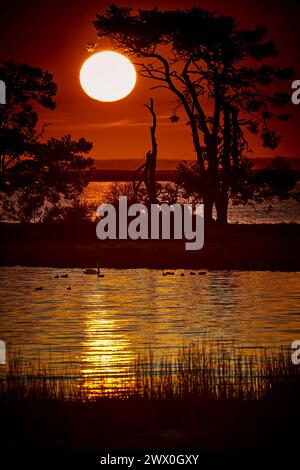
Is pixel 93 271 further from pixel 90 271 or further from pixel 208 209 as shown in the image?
pixel 208 209

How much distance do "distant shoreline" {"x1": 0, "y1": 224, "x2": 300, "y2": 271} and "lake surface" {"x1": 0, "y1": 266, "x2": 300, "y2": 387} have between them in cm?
170

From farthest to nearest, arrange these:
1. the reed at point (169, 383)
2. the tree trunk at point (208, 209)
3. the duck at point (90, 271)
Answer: the tree trunk at point (208, 209)
the duck at point (90, 271)
the reed at point (169, 383)

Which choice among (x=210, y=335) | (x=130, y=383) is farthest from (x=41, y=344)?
(x=130, y=383)

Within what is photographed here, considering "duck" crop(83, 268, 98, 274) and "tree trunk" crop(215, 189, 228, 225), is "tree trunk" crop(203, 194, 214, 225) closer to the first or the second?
"tree trunk" crop(215, 189, 228, 225)

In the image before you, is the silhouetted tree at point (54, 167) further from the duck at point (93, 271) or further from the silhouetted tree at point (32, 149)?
the duck at point (93, 271)

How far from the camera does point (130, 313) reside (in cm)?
2702

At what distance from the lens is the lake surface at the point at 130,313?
20.3m

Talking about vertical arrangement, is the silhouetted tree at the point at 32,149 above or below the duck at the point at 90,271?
above

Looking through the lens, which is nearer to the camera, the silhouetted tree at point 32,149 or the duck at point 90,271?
the duck at point 90,271

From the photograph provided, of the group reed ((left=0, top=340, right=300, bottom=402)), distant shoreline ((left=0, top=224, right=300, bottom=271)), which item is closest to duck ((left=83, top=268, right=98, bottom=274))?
distant shoreline ((left=0, top=224, right=300, bottom=271))

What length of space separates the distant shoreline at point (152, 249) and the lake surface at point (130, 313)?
170 centimetres

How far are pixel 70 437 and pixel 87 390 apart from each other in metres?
2.81

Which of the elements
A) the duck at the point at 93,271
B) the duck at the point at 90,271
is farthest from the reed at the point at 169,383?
the duck at the point at 90,271
